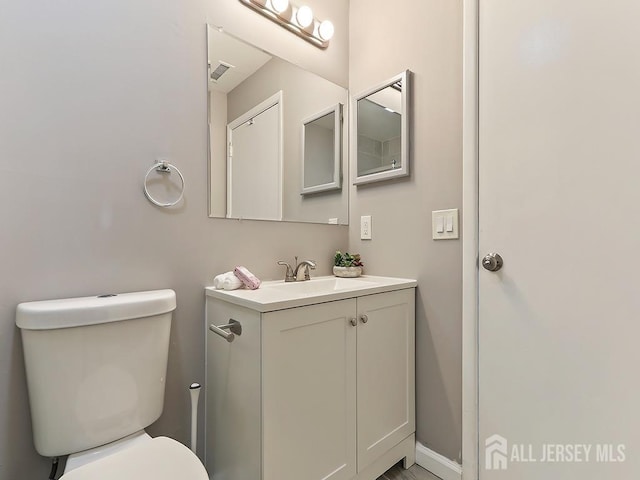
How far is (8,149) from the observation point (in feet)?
3.02

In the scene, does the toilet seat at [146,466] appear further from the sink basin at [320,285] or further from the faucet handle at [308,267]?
the faucet handle at [308,267]

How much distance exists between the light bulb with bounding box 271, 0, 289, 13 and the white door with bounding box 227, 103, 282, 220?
0.44 m

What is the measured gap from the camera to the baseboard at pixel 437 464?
1300 millimetres

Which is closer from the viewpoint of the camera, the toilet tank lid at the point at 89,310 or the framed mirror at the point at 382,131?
the toilet tank lid at the point at 89,310

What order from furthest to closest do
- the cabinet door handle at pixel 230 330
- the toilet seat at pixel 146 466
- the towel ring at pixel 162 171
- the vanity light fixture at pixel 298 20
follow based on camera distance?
the vanity light fixture at pixel 298 20 < the towel ring at pixel 162 171 < the cabinet door handle at pixel 230 330 < the toilet seat at pixel 146 466

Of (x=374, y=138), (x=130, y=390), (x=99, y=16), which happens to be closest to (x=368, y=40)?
(x=374, y=138)

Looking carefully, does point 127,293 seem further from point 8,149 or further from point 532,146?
point 532,146

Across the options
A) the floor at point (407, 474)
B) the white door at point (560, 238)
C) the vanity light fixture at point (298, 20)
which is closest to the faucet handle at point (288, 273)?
the white door at point (560, 238)

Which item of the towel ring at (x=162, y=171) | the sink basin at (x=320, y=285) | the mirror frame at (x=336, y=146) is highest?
the mirror frame at (x=336, y=146)

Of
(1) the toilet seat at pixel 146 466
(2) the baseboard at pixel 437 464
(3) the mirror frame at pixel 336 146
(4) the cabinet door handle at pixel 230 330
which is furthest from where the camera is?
(3) the mirror frame at pixel 336 146

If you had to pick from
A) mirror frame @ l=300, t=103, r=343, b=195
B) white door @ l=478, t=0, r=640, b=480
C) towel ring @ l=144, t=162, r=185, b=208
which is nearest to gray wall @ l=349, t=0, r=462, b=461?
white door @ l=478, t=0, r=640, b=480

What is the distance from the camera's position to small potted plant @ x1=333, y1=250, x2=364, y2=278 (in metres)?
1.63

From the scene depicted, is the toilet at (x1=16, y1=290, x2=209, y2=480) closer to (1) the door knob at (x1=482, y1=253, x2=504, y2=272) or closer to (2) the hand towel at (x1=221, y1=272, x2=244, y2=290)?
(2) the hand towel at (x1=221, y1=272, x2=244, y2=290)

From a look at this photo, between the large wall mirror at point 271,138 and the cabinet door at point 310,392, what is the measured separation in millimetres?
607
